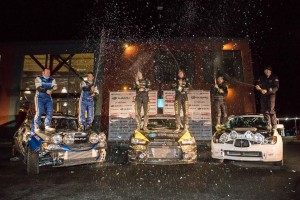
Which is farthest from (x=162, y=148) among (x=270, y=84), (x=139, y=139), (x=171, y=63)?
(x=171, y=63)

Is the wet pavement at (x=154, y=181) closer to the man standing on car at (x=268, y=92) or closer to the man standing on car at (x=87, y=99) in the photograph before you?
the man standing on car at (x=268, y=92)

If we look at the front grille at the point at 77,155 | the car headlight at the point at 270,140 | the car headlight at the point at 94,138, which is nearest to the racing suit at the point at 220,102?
the car headlight at the point at 270,140

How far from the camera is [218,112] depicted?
29.2 feet

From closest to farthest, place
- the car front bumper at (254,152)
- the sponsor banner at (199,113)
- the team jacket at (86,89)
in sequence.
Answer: the car front bumper at (254,152), the team jacket at (86,89), the sponsor banner at (199,113)

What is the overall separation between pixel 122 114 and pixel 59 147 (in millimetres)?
7125

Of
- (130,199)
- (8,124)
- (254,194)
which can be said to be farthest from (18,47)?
(254,194)

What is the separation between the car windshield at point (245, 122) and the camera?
7.37 metres

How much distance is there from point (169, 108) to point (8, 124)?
10.1 m

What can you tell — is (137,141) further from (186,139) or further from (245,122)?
(245,122)

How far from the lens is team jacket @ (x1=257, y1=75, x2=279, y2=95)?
7.90 meters

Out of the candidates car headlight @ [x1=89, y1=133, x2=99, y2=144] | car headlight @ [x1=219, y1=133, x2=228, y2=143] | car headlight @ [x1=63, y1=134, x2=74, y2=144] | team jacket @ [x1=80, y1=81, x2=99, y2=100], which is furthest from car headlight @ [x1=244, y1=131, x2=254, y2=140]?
team jacket @ [x1=80, y1=81, x2=99, y2=100]

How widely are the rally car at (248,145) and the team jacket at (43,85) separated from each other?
192 inches

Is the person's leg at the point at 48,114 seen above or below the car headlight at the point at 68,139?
above

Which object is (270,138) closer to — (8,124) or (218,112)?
(218,112)
